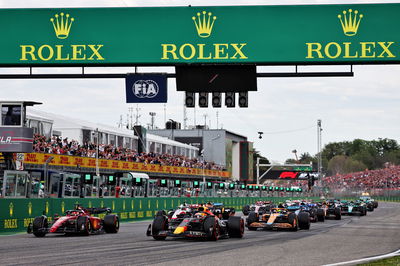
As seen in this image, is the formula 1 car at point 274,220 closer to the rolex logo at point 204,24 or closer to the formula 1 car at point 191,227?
the formula 1 car at point 191,227

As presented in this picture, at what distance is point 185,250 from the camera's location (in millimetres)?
16391

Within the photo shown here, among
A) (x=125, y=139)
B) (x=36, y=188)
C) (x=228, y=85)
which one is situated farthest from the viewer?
(x=125, y=139)

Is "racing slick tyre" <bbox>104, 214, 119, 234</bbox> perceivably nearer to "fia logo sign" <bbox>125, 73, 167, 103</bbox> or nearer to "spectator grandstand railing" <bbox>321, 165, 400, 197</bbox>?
"fia logo sign" <bbox>125, 73, 167, 103</bbox>

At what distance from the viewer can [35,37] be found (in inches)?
792

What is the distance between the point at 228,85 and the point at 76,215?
6.28m

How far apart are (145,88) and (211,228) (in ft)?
15.6

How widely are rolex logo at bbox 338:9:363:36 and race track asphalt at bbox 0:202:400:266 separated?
5.90 meters

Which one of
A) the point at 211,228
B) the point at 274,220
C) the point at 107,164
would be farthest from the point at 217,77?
the point at 107,164

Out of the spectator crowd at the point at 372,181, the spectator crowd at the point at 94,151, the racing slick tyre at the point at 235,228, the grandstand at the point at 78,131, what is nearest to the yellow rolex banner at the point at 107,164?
the spectator crowd at the point at 94,151

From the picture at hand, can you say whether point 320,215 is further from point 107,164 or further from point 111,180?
point 107,164

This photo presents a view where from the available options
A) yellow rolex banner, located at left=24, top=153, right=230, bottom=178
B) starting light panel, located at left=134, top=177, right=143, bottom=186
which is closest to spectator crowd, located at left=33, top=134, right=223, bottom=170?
yellow rolex banner, located at left=24, top=153, right=230, bottom=178

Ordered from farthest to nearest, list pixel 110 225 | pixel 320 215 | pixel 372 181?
pixel 372 181 < pixel 320 215 < pixel 110 225

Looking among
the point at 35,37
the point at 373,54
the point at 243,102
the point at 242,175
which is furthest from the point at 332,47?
the point at 242,175

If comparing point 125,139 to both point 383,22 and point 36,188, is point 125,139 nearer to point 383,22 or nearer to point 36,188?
point 36,188
